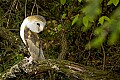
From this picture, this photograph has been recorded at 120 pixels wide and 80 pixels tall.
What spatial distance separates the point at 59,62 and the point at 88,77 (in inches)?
12.0

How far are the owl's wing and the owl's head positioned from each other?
40 mm

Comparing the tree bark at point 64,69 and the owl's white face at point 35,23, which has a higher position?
the owl's white face at point 35,23

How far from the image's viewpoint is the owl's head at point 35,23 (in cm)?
229

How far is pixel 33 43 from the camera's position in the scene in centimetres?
248

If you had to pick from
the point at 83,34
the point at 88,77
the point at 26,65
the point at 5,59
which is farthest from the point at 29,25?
the point at 83,34

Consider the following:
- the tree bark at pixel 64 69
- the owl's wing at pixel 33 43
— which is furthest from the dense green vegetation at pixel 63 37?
the owl's wing at pixel 33 43

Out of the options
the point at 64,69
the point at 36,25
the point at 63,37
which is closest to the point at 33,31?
the point at 36,25

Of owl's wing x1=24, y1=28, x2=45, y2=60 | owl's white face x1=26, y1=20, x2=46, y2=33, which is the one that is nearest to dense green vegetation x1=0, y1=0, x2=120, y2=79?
owl's wing x1=24, y1=28, x2=45, y2=60

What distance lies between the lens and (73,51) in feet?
15.0

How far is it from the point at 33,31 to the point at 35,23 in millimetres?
110

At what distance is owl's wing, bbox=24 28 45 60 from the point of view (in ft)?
7.81

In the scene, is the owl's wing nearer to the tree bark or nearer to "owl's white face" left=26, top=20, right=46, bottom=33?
"owl's white face" left=26, top=20, right=46, bottom=33

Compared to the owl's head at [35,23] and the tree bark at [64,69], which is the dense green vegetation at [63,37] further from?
the owl's head at [35,23]

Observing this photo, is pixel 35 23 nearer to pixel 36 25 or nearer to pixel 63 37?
pixel 36 25
